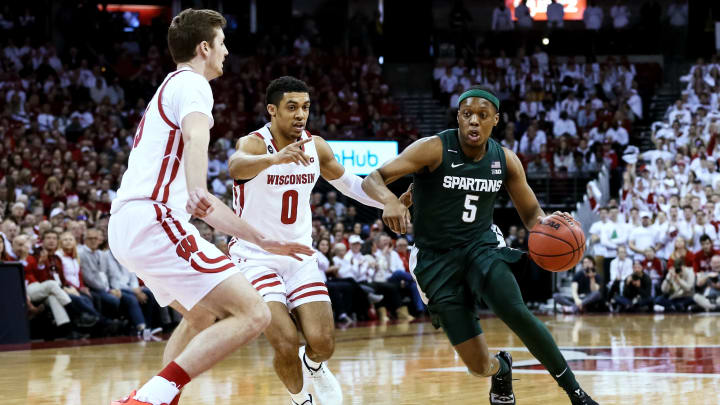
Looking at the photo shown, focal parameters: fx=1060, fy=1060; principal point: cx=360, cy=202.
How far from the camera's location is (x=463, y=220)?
641 centimetres

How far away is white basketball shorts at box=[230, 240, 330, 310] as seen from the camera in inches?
248

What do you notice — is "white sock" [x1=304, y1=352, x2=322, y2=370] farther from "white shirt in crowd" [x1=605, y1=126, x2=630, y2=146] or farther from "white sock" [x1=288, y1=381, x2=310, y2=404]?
"white shirt in crowd" [x1=605, y1=126, x2=630, y2=146]

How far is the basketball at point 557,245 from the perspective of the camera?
20.1ft

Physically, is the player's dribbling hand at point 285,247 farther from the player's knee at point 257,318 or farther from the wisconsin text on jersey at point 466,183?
the wisconsin text on jersey at point 466,183

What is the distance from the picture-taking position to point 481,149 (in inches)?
256

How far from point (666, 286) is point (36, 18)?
16.6 m

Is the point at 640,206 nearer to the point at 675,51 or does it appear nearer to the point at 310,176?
the point at 675,51

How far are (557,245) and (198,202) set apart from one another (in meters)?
2.49

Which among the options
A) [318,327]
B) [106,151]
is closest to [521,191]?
[318,327]

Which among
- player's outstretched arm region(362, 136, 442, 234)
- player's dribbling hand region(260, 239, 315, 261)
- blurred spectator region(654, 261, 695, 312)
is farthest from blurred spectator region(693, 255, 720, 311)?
player's dribbling hand region(260, 239, 315, 261)

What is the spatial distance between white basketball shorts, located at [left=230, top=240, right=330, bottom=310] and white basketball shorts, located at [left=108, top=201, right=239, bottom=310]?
4.88 ft

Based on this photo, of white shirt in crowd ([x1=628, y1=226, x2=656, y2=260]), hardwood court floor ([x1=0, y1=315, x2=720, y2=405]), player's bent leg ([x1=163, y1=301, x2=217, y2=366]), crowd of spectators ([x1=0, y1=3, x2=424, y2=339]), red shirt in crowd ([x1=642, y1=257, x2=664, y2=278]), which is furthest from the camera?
white shirt in crowd ([x1=628, y1=226, x2=656, y2=260])

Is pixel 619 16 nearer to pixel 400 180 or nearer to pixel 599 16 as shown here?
pixel 599 16

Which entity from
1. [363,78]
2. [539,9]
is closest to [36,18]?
[363,78]
